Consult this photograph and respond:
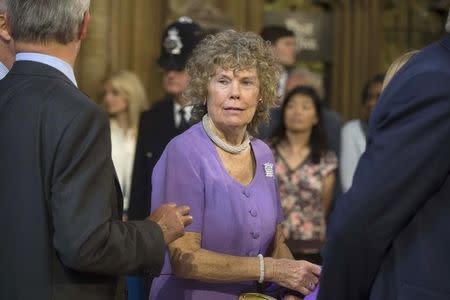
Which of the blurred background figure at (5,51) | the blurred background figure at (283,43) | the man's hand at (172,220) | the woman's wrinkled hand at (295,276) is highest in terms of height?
the blurred background figure at (283,43)

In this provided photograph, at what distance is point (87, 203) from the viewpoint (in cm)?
300

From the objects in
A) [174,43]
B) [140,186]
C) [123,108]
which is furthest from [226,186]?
[123,108]

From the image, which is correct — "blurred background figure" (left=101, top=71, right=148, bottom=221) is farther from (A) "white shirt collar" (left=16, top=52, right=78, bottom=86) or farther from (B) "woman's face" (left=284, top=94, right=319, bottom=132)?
(A) "white shirt collar" (left=16, top=52, right=78, bottom=86)

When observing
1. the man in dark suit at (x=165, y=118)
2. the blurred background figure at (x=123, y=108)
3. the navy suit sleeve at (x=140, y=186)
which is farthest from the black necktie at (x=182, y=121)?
the blurred background figure at (x=123, y=108)

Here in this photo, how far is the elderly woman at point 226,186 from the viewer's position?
3.75m

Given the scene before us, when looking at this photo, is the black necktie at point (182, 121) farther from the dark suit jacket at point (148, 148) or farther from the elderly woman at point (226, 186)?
the elderly woman at point (226, 186)

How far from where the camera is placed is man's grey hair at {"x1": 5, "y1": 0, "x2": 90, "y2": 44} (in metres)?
3.14

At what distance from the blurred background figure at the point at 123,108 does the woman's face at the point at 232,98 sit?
3306 millimetres

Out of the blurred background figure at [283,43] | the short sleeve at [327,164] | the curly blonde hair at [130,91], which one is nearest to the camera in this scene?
the short sleeve at [327,164]

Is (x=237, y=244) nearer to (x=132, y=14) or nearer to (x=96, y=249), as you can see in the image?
(x=96, y=249)

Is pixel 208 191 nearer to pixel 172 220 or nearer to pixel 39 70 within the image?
pixel 172 220

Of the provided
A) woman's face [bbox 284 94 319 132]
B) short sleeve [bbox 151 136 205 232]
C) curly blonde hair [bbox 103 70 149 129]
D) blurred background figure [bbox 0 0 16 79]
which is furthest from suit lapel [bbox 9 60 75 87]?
curly blonde hair [bbox 103 70 149 129]

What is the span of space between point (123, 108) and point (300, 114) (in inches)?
54.4

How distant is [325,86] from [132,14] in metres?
2.99
